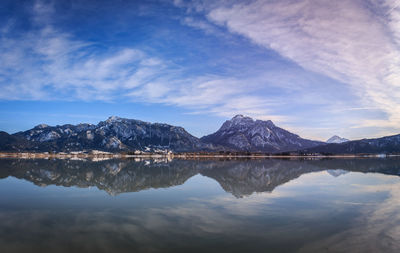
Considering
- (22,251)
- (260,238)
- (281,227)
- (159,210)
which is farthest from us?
(159,210)

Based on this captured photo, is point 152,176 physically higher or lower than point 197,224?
lower

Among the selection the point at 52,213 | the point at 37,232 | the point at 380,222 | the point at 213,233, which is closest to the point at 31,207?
the point at 52,213

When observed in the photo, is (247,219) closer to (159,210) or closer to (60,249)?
(159,210)

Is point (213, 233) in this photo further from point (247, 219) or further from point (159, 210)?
point (159, 210)

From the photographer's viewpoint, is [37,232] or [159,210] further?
[159,210]

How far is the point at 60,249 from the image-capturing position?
15.2m

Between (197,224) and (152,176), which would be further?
(152,176)

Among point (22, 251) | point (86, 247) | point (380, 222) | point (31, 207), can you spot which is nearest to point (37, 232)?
point (22, 251)

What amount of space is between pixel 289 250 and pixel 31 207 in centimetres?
2478

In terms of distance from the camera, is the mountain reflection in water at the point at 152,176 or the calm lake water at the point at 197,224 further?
the mountain reflection in water at the point at 152,176

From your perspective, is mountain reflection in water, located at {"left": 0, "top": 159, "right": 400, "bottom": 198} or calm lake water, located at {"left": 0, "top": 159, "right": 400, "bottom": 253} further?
mountain reflection in water, located at {"left": 0, "top": 159, "right": 400, "bottom": 198}

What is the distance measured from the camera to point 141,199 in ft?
108

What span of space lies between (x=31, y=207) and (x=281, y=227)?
23822 millimetres

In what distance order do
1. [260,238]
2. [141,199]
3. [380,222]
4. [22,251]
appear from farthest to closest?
[141,199]
[380,222]
[260,238]
[22,251]
